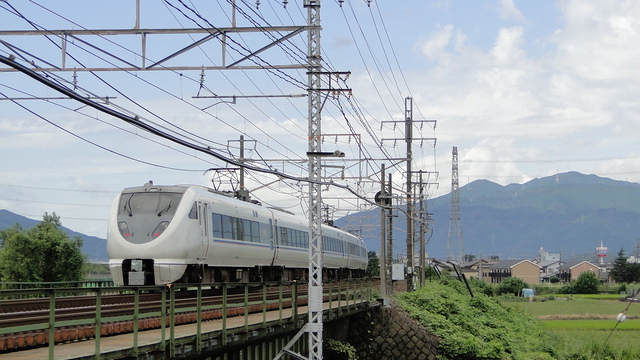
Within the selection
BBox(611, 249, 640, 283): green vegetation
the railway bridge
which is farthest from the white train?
BBox(611, 249, 640, 283): green vegetation

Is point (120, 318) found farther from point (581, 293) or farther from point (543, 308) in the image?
point (581, 293)

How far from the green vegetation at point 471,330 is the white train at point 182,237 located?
804cm

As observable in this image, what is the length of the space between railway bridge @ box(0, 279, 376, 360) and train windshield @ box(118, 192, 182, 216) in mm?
2961

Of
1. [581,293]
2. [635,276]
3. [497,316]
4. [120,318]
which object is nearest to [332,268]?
[497,316]

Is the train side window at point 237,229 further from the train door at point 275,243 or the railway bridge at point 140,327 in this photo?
the train door at point 275,243

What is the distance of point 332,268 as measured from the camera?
4503cm

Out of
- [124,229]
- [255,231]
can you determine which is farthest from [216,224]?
[255,231]

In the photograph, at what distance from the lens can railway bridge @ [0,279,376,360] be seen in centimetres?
1145

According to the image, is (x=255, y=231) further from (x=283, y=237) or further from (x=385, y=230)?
(x=385, y=230)

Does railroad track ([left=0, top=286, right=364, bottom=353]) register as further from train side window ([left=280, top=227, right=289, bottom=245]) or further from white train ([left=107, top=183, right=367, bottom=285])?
train side window ([left=280, top=227, right=289, bottom=245])

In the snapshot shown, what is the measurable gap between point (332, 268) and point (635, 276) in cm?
11712

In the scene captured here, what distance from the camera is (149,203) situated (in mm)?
23453

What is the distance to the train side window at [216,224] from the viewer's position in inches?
990

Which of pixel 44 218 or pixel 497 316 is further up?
pixel 44 218
